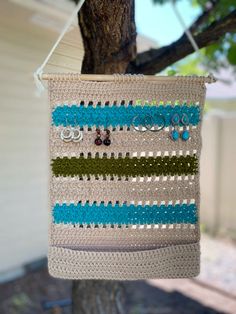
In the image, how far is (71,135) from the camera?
1258mm

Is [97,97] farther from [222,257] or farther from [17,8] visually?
[222,257]

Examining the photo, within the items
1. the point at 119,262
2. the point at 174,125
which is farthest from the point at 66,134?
the point at 119,262

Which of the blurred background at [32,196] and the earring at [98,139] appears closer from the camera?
the earring at [98,139]

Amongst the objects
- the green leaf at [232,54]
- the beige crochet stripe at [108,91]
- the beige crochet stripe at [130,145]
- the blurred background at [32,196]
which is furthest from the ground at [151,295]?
the beige crochet stripe at [108,91]

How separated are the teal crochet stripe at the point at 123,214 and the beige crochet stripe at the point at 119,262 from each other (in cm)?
10

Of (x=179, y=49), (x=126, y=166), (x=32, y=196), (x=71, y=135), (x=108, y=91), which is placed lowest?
(x=32, y=196)

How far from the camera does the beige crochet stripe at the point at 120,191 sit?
1305 millimetres

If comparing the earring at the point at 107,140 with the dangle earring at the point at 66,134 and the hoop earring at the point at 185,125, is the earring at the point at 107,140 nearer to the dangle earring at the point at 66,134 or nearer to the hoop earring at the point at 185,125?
the dangle earring at the point at 66,134

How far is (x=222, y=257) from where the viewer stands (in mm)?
4473

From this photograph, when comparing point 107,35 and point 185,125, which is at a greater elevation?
point 107,35

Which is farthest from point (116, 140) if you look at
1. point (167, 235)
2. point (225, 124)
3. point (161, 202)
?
point (225, 124)

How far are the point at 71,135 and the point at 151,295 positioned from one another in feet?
8.22

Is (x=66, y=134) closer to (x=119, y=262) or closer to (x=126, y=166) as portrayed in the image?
(x=126, y=166)

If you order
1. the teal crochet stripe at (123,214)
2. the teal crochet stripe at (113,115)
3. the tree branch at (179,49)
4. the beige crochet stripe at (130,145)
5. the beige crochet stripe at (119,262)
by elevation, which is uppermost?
the tree branch at (179,49)
